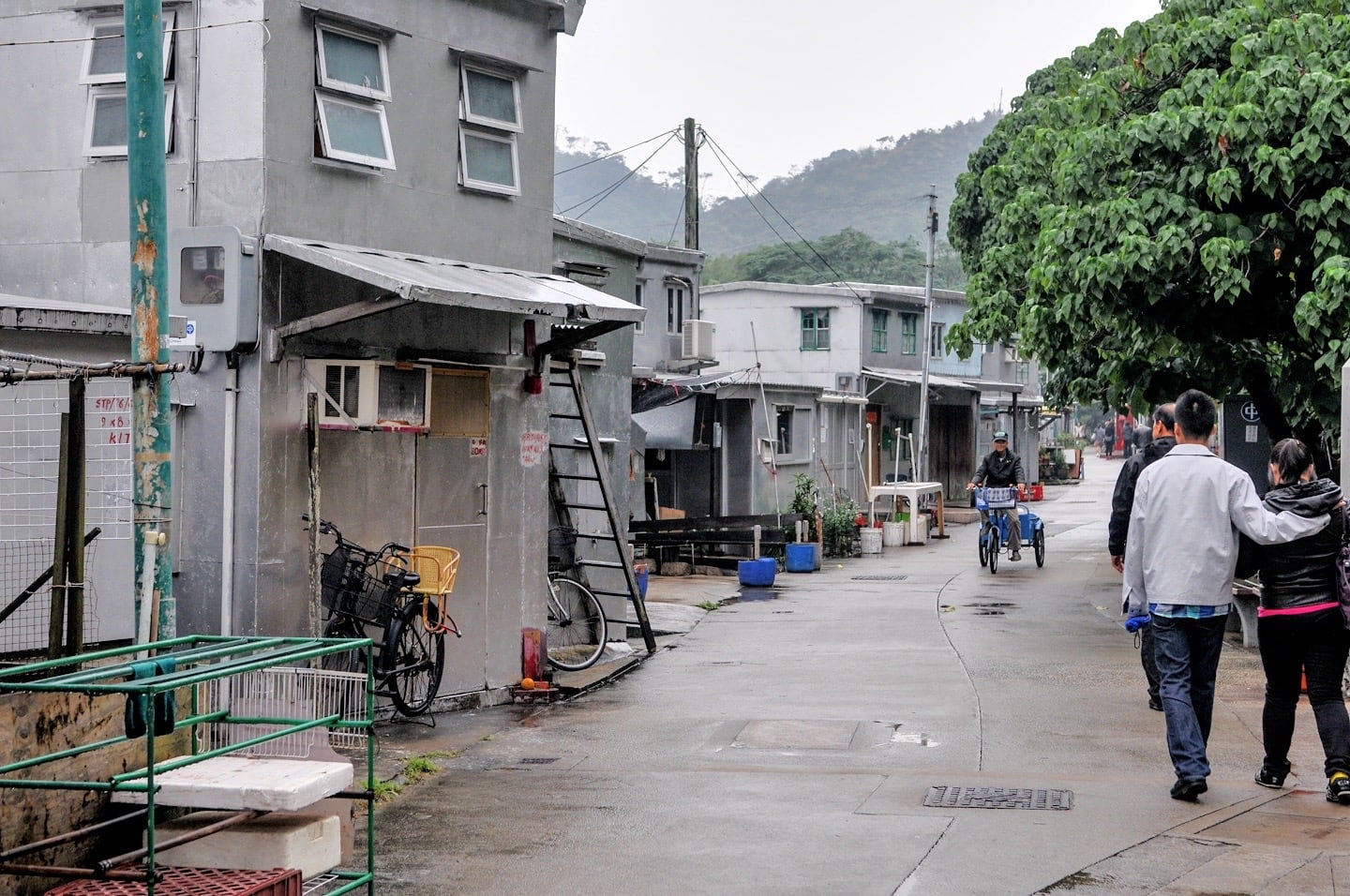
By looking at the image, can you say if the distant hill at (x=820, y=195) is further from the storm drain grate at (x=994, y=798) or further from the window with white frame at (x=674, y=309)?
the storm drain grate at (x=994, y=798)

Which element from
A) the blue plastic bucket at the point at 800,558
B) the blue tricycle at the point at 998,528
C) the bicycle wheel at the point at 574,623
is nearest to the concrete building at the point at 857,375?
the blue plastic bucket at the point at 800,558

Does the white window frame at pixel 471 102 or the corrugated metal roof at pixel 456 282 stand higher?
the white window frame at pixel 471 102

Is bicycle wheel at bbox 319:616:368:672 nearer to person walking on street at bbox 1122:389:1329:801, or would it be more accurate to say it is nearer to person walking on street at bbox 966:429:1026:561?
person walking on street at bbox 1122:389:1329:801

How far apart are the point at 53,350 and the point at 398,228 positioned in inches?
131

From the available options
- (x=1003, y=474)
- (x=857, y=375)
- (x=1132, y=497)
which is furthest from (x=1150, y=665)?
(x=857, y=375)

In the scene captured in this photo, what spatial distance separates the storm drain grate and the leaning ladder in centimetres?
620

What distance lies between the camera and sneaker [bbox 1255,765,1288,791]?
26.4ft

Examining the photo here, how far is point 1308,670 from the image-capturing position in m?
7.86

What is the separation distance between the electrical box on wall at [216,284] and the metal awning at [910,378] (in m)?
29.2

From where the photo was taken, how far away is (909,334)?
44.3 meters

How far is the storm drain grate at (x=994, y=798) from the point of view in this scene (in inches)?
310

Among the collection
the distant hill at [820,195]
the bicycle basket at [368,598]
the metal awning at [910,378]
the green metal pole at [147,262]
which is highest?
the distant hill at [820,195]

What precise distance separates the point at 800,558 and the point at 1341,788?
1688 centimetres

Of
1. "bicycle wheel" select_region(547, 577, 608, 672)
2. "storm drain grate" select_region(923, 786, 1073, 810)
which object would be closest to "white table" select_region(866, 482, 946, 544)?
"bicycle wheel" select_region(547, 577, 608, 672)
